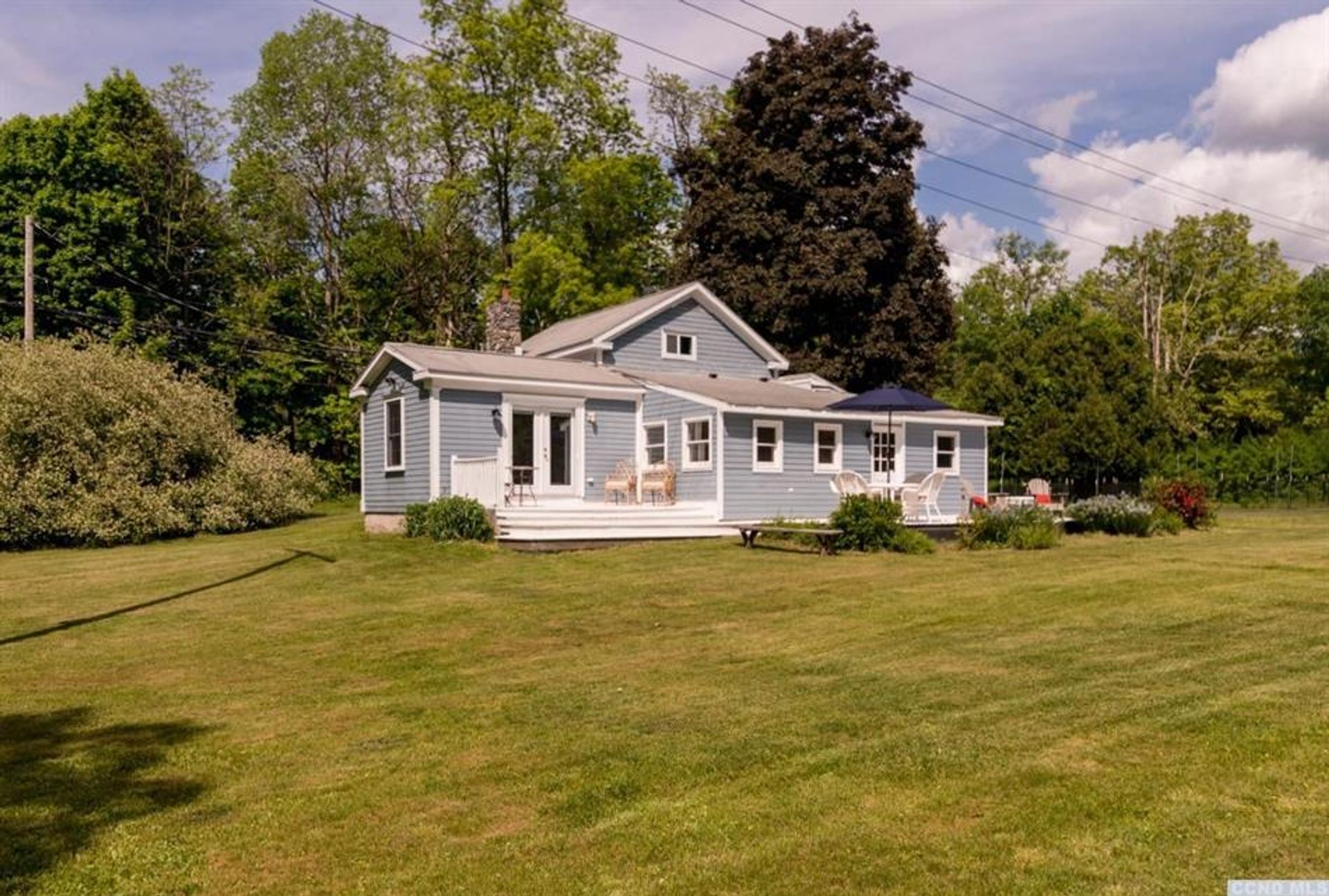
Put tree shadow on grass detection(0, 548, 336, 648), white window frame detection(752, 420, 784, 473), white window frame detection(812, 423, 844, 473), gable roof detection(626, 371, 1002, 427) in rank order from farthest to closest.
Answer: white window frame detection(812, 423, 844, 473) < white window frame detection(752, 420, 784, 473) < gable roof detection(626, 371, 1002, 427) < tree shadow on grass detection(0, 548, 336, 648)

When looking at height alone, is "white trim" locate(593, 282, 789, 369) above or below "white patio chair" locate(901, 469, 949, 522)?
above

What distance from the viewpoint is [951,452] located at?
26531mm

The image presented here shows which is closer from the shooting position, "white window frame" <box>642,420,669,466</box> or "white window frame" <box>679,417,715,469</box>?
"white window frame" <box>679,417,715,469</box>

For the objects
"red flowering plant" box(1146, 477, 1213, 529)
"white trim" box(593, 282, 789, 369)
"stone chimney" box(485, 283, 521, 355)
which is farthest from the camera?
"stone chimney" box(485, 283, 521, 355)

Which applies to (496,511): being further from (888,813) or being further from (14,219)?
(14,219)

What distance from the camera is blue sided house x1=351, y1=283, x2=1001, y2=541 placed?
21031 millimetres

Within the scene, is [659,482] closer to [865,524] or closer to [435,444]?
[435,444]

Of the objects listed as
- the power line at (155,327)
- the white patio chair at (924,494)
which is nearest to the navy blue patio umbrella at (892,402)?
the white patio chair at (924,494)

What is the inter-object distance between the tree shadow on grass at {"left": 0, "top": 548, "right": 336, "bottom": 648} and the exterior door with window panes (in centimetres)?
1353

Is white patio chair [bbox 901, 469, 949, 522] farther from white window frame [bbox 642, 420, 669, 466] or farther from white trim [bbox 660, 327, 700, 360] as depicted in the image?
white trim [bbox 660, 327, 700, 360]

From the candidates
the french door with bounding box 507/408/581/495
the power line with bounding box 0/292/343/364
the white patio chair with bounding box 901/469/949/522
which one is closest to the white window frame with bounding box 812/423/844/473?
the white patio chair with bounding box 901/469/949/522

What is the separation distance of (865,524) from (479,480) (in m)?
7.47

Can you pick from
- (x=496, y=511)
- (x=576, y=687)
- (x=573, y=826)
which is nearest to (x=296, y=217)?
(x=496, y=511)

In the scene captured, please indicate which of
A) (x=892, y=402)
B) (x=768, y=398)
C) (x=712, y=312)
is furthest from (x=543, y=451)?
(x=712, y=312)
